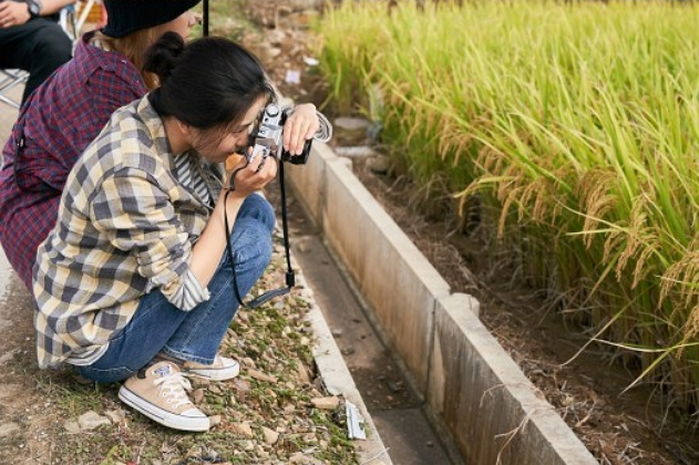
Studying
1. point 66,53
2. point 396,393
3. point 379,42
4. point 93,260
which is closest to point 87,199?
point 93,260

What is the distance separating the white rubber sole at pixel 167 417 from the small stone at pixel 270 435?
16cm

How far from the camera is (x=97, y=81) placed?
2.23 metres

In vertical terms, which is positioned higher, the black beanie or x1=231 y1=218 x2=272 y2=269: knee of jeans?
the black beanie

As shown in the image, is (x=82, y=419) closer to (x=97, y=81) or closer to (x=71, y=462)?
(x=71, y=462)

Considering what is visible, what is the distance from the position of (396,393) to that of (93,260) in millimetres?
1465

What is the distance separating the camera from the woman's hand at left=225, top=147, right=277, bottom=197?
6.57ft

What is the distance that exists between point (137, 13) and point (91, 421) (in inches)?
38.5

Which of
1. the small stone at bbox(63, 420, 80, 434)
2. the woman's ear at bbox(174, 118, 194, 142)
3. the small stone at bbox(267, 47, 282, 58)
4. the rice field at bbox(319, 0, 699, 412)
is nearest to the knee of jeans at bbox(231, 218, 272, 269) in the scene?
the woman's ear at bbox(174, 118, 194, 142)

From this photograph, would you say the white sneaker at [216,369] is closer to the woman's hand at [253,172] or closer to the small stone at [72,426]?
the small stone at [72,426]

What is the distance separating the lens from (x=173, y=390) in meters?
2.19

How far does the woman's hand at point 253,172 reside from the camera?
2.00 m

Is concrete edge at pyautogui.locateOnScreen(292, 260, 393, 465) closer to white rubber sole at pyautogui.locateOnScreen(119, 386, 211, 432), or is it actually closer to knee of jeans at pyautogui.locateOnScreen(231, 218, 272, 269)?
white rubber sole at pyautogui.locateOnScreen(119, 386, 211, 432)

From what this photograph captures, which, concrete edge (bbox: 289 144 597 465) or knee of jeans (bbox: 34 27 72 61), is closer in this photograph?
concrete edge (bbox: 289 144 597 465)

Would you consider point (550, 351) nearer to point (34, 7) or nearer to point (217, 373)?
point (217, 373)
